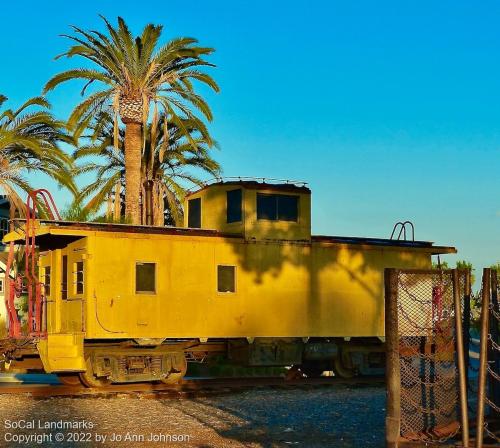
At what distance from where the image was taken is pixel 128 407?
51.8 feet

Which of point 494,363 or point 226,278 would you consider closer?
point 494,363

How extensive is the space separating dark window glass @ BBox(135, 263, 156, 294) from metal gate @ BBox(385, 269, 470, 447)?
9740 millimetres

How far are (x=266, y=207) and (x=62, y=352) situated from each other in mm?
5976

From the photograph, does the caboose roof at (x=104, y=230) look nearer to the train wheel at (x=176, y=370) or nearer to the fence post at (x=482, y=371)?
the train wheel at (x=176, y=370)

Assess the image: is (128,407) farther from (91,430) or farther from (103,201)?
(103,201)

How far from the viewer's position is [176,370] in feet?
65.6

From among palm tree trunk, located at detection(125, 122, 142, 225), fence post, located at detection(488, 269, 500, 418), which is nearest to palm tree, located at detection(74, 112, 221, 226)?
palm tree trunk, located at detection(125, 122, 142, 225)

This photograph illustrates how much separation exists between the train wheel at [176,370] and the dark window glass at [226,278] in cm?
183

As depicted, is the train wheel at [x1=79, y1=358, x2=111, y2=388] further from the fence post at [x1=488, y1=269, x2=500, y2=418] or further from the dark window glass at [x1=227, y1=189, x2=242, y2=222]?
the fence post at [x1=488, y1=269, x2=500, y2=418]

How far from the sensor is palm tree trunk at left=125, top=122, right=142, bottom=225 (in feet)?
109

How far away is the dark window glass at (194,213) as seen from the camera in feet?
73.9

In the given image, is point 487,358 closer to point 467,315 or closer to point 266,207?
point 467,315

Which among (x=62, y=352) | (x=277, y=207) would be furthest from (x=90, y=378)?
(x=277, y=207)

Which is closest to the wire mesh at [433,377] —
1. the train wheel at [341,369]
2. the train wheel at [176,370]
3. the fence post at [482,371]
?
the fence post at [482,371]
